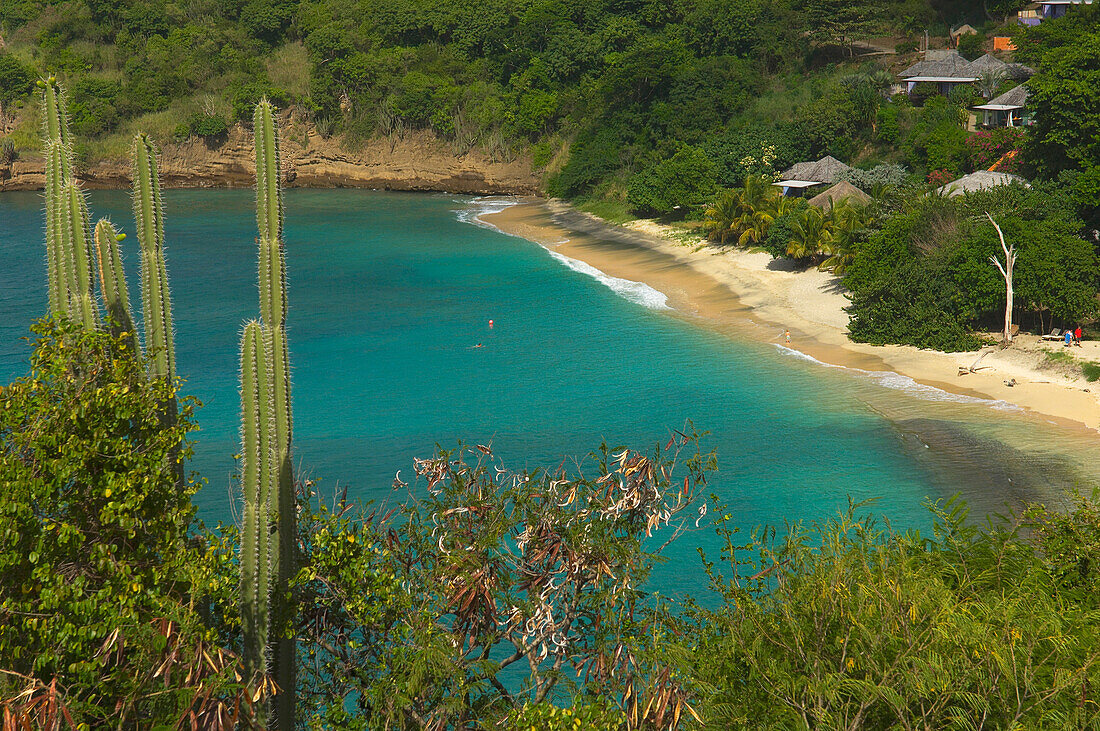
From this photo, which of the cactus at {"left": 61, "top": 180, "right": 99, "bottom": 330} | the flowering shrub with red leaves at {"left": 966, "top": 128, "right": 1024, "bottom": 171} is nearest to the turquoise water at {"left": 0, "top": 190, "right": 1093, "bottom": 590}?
the cactus at {"left": 61, "top": 180, "right": 99, "bottom": 330}

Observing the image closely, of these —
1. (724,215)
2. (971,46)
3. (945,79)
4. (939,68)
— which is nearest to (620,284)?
(724,215)

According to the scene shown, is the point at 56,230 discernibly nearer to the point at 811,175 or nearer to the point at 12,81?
the point at 811,175

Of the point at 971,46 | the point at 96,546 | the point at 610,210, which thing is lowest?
the point at 610,210

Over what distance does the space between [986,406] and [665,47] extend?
179 feet

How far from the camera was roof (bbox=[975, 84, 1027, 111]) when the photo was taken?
180 feet

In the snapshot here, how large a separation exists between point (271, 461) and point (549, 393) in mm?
24923

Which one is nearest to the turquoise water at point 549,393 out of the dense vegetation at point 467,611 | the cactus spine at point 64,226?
the cactus spine at point 64,226

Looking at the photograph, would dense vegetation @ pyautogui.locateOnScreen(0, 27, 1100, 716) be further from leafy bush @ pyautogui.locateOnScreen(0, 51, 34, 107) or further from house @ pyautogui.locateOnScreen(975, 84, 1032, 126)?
leafy bush @ pyautogui.locateOnScreen(0, 51, 34, 107)

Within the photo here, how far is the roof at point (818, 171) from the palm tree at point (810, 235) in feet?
34.9

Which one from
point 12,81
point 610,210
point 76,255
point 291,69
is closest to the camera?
point 76,255

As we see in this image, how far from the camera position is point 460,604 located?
32.2ft

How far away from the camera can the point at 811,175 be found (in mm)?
57469

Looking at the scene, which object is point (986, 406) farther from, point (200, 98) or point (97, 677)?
point (200, 98)

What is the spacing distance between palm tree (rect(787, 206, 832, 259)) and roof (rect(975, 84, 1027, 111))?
56.2ft
